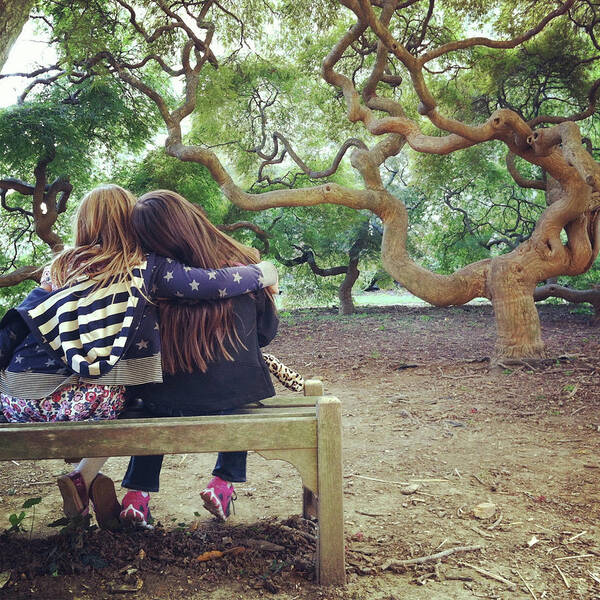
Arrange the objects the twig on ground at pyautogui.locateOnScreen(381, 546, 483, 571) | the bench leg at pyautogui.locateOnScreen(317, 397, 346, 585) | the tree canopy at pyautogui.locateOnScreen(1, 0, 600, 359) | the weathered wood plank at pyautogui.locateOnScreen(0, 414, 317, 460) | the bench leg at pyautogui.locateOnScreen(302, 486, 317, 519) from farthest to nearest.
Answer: the tree canopy at pyautogui.locateOnScreen(1, 0, 600, 359) → the bench leg at pyautogui.locateOnScreen(302, 486, 317, 519) → the twig on ground at pyautogui.locateOnScreen(381, 546, 483, 571) → the bench leg at pyautogui.locateOnScreen(317, 397, 346, 585) → the weathered wood plank at pyautogui.locateOnScreen(0, 414, 317, 460)

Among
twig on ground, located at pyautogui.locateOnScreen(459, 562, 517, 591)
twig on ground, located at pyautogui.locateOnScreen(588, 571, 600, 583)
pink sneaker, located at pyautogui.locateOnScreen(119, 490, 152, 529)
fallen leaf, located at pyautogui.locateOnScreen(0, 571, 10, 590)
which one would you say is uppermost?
pink sneaker, located at pyautogui.locateOnScreen(119, 490, 152, 529)

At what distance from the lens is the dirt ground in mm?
2164

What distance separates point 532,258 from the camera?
6367 millimetres

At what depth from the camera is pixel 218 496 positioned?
2633mm

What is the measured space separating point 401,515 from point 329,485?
0.97 meters

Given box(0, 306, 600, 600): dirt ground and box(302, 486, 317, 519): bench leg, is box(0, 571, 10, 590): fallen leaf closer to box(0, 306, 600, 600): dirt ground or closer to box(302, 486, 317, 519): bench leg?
box(0, 306, 600, 600): dirt ground

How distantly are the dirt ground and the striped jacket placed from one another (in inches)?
26.4

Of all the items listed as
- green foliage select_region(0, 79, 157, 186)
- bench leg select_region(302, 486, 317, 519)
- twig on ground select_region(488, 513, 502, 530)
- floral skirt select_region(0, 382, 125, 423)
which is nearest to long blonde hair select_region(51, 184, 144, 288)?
floral skirt select_region(0, 382, 125, 423)

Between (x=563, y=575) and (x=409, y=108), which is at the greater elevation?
(x=409, y=108)

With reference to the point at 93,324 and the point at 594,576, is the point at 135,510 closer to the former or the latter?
the point at 93,324

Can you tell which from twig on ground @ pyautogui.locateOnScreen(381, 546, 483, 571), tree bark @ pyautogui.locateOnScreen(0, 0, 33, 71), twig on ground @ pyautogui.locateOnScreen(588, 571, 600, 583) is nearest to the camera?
twig on ground @ pyautogui.locateOnScreen(588, 571, 600, 583)

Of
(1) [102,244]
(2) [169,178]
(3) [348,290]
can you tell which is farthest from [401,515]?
(3) [348,290]

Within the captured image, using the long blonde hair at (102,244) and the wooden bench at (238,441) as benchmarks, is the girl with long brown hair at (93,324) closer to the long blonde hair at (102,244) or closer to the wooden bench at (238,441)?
the long blonde hair at (102,244)

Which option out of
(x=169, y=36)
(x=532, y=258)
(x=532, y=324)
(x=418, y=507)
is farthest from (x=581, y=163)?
(x=169, y=36)
